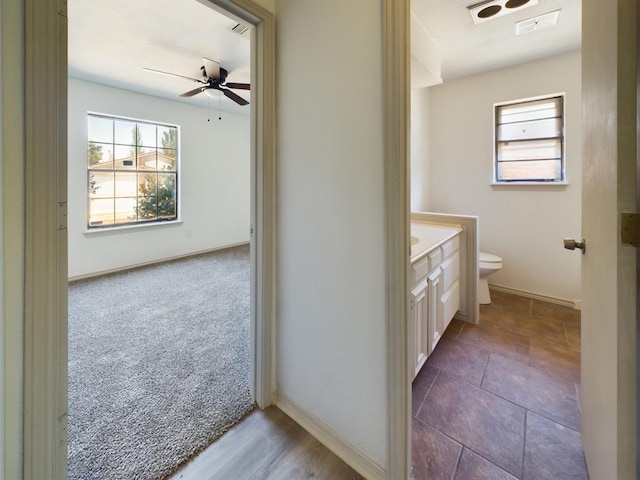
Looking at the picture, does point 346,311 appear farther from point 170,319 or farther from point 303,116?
point 170,319

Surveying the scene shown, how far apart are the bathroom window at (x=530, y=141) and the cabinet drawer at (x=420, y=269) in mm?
2237

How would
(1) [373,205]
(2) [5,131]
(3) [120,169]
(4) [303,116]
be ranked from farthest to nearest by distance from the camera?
(3) [120,169] < (4) [303,116] < (1) [373,205] < (2) [5,131]

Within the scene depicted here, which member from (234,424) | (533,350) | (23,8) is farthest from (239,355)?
(533,350)

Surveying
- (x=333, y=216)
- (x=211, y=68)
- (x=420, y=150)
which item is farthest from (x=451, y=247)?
(x=211, y=68)

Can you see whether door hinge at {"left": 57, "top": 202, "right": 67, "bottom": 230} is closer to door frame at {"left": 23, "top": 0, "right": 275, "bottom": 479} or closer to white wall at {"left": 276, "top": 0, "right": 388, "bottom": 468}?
door frame at {"left": 23, "top": 0, "right": 275, "bottom": 479}

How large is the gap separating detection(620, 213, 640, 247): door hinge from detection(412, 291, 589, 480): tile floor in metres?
1.12

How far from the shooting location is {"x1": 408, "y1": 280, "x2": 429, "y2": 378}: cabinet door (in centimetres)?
150

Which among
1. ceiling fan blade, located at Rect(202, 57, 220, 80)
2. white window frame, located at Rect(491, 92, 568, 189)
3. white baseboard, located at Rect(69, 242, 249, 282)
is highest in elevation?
ceiling fan blade, located at Rect(202, 57, 220, 80)

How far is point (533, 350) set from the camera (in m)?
2.09

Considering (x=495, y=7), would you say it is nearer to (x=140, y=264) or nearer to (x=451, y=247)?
(x=451, y=247)

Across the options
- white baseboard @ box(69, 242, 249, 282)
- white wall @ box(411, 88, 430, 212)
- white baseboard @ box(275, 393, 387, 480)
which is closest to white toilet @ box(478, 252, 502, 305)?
white wall @ box(411, 88, 430, 212)

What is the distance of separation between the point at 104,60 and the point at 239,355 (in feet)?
11.0

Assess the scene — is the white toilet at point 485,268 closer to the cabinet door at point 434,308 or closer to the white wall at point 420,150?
the white wall at point 420,150

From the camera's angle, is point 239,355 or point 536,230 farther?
point 536,230
